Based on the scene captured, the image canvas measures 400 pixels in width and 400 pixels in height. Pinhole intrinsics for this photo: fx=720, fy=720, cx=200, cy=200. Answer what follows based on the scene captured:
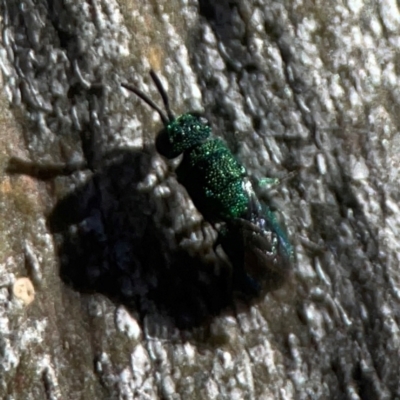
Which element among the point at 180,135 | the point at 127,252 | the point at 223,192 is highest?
the point at 180,135

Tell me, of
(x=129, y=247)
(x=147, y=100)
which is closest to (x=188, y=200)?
(x=129, y=247)

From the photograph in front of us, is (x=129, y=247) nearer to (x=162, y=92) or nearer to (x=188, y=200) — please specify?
(x=188, y=200)

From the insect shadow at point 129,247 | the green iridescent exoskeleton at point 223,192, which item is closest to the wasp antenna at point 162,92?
the green iridescent exoskeleton at point 223,192

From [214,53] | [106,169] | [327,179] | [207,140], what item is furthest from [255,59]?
[106,169]

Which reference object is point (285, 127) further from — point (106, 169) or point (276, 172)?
point (106, 169)

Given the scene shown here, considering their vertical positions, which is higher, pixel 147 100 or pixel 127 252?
pixel 147 100

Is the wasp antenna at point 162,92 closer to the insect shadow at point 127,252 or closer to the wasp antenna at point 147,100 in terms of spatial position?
the wasp antenna at point 147,100
